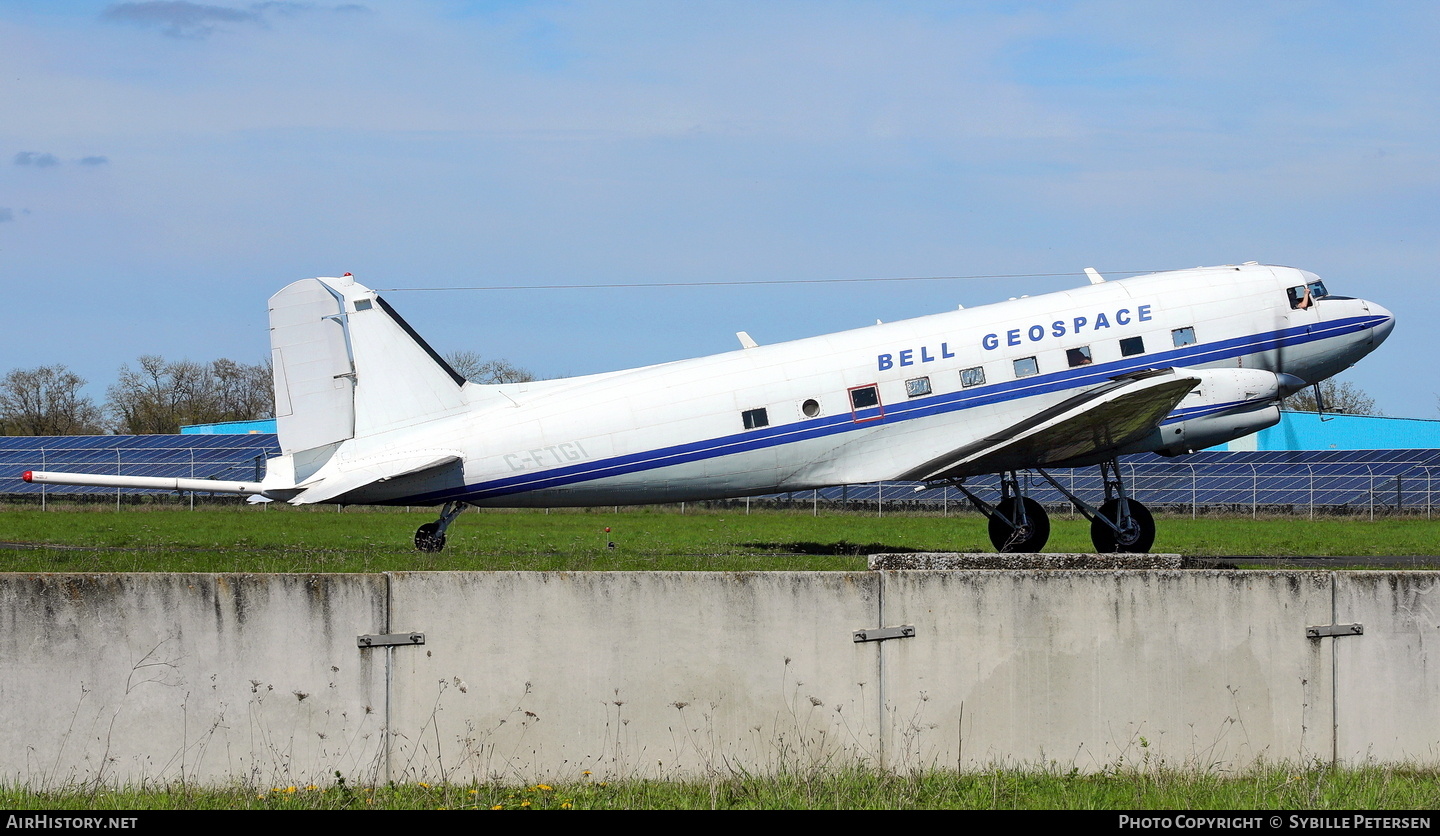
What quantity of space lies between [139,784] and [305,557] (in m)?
5.67

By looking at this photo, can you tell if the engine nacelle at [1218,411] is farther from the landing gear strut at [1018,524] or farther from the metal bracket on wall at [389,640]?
the metal bracket on wall at [389,640]

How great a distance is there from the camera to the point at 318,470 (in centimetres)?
2402

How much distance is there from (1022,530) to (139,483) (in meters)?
17.8

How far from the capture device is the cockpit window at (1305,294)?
2608cm

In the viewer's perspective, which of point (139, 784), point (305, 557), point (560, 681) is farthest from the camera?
point (305, 557)

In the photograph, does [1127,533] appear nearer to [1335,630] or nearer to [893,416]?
[893,416]

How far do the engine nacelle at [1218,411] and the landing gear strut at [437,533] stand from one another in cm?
1398

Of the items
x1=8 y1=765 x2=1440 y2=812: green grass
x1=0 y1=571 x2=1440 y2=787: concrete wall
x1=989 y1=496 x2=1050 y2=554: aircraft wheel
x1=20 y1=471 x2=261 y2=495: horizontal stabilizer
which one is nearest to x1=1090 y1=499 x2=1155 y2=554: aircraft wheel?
x1=989 y1=496 x2=1050 y2=554: aircraft wheel

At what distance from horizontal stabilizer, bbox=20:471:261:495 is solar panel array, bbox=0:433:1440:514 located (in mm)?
38115

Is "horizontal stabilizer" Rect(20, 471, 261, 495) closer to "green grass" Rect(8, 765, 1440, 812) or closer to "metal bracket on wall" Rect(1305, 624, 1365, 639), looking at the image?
"green grass" Rect(8, 765, 1440, 812)

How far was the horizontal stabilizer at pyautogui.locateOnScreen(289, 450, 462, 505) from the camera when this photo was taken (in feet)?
77.0

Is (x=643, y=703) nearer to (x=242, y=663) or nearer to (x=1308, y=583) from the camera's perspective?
(x=242, y=663)

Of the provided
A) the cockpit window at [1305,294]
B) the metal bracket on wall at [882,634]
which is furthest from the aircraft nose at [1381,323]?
the metal bracket on wall at [882,634]
